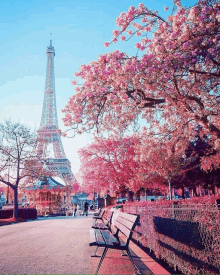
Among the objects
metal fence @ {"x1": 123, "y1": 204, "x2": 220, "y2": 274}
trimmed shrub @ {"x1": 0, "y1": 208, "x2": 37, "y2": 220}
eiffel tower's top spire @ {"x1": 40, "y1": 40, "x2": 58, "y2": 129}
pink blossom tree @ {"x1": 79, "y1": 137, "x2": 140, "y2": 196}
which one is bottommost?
trimmed shrub @ {"x1": 0, "y1": 208, "x2": 37, "y2": 220}

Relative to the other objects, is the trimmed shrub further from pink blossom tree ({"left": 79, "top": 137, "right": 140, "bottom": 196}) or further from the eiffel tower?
the eiffel tower

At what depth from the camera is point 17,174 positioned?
2536 centimetres

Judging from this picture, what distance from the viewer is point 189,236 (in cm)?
434

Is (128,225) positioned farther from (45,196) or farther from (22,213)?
(45,196)

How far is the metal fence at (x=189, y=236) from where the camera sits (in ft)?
11.9

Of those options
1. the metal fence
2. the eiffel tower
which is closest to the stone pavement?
the metal fence

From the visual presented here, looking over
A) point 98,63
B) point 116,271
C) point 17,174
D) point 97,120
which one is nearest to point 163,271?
→ point 116,271

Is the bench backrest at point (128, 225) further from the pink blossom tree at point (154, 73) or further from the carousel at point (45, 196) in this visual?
the carousel at point (45, 196)

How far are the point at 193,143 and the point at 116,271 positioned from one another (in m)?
26.5

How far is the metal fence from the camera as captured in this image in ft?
11.9

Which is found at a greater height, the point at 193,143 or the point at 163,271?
the point at 193,143

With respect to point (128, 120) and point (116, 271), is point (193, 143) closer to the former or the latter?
point (128, 120)

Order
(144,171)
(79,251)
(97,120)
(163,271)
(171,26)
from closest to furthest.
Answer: (163,271) < (79,251) < (171,26) < (97,120) < (144,171)

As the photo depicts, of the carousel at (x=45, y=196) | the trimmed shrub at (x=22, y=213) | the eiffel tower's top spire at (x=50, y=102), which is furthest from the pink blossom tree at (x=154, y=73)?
the eiffel tower's top spire at (x=50, y=102)
